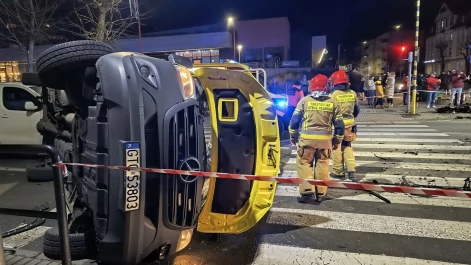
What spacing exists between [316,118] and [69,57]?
11.0ft

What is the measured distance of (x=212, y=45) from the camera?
31.1 meters

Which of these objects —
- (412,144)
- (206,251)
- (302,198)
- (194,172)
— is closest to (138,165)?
(194,172)

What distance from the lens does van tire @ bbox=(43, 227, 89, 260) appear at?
2455mm

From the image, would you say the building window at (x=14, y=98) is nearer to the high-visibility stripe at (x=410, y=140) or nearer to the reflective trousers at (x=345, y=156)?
the reflective trousers at (x=345, y=156)

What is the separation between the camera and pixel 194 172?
248cm

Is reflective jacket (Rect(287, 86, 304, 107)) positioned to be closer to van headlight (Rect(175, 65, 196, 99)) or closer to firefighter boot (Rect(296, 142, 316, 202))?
firefighter boot (Rect(296, 142, 316, 202))

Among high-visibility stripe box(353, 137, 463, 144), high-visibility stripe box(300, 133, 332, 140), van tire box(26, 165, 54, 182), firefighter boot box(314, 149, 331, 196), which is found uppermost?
high-visibility stripe box(300, 133, 332, 140)

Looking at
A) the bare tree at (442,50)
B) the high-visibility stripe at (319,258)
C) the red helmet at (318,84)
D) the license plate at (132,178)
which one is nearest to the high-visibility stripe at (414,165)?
the red helmet at (318,84)

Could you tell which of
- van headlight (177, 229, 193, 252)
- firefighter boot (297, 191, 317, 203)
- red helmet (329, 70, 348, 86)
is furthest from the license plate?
red helmet (329, 70, 348, 86)

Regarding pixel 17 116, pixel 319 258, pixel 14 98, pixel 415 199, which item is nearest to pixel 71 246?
pixel 319 258

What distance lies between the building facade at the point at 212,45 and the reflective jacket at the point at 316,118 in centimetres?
2016

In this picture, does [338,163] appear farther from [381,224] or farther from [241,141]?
[241,141]

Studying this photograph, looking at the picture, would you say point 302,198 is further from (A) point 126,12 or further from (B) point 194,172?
(A) point 126,12

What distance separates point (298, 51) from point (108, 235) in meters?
62.1
